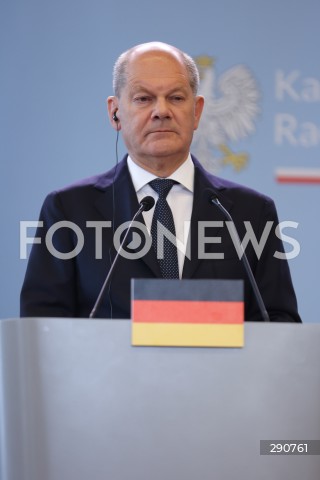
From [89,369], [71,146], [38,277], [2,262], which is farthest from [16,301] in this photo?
[89,369]

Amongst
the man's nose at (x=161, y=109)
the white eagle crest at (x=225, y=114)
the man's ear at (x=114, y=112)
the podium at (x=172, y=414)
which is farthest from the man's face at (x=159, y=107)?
the podium at (x=172, y=414)

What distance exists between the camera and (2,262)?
3.06 metres

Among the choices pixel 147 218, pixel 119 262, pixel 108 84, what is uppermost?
pixel 108 84

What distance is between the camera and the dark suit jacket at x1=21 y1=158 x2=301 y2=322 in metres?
2.22

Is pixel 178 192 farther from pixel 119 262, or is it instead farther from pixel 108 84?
pixel 108 84

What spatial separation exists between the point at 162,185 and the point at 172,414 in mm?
994

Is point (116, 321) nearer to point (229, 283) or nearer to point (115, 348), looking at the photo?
point (115, 348)

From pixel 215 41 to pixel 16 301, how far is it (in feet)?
3.62

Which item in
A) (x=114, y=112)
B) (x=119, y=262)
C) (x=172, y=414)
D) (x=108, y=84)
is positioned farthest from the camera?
(x=108, y=84)

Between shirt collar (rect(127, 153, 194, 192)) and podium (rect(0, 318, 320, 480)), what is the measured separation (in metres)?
0.97

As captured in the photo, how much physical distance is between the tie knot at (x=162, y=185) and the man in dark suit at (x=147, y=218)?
0.01 meters

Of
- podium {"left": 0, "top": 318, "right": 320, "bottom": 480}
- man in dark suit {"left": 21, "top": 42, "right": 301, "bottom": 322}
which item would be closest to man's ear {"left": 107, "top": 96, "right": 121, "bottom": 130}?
man in dark suit {"left": 21, "top": 42, "right": 301, "bottom": 322}

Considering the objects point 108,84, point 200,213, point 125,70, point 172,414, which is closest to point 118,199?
point 200,213

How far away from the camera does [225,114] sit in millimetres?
3104
